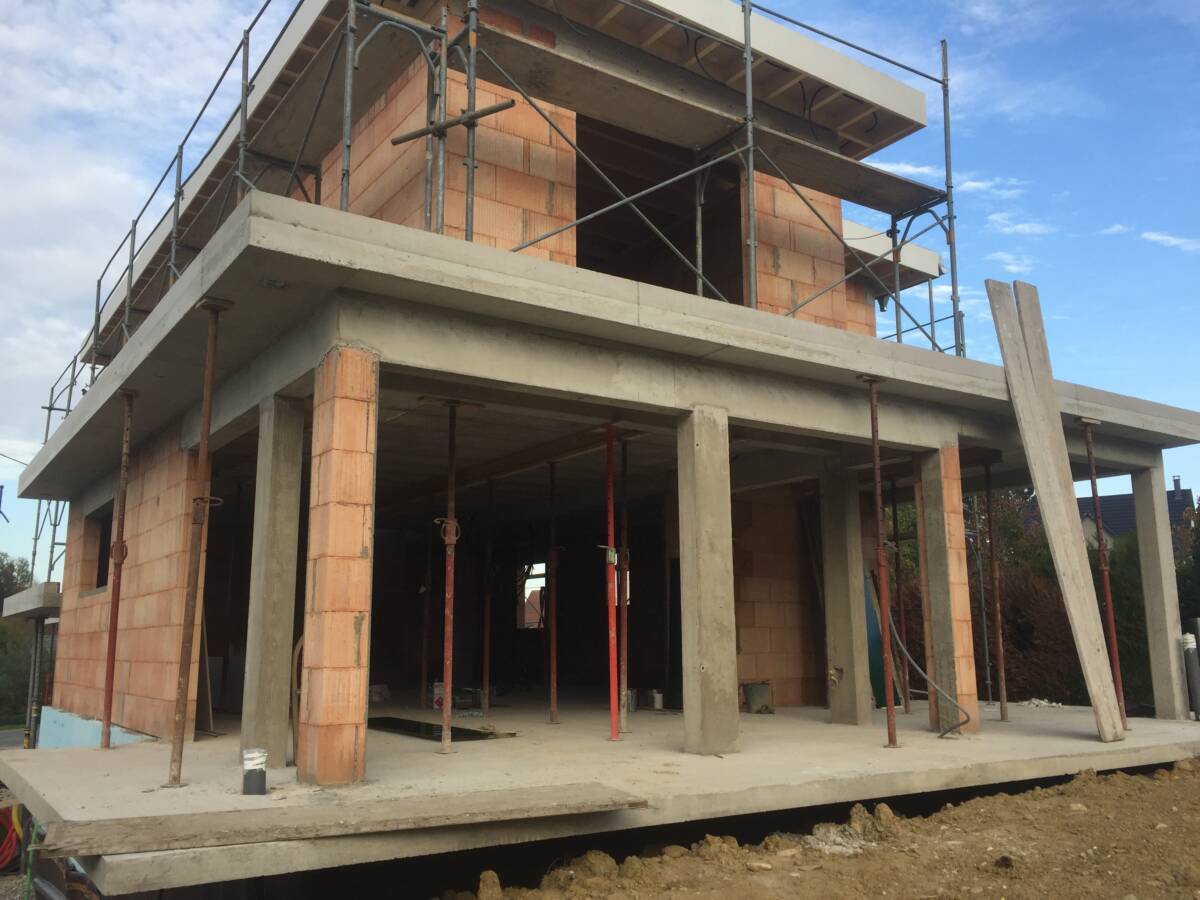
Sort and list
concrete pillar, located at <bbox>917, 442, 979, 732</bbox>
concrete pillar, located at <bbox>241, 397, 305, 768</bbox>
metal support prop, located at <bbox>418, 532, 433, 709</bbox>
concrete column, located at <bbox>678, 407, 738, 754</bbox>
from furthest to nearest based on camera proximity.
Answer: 1. metal support prop, located at <bbox>418, 532, 433, 709</bbox>
2. concrete pillar, located at <bbox>917, 442, 979, 732</bbox>
3. concrete column, located at <bbox>678, 407, 738, 754</bbox>
4. concrete pillar, located at <bbox>241, 397, 305, 768</bbox>

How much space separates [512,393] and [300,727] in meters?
3.08

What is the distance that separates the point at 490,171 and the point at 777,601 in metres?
6.94

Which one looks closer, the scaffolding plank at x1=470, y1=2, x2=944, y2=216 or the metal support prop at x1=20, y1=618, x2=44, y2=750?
the scaffolding plank at x1=470, y1=2, x2=944, y2=216

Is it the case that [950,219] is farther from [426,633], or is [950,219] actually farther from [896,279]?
[426,633]

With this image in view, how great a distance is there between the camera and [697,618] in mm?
7820

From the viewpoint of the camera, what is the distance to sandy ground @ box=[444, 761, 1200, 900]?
534cm

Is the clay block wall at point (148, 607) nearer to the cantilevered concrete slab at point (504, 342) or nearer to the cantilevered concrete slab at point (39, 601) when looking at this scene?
the cantilevered concrete slab at point (504, 342)

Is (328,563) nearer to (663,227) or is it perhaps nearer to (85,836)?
(85,836)

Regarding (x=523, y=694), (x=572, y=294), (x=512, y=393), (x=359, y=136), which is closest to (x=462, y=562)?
(x=523, y=694)

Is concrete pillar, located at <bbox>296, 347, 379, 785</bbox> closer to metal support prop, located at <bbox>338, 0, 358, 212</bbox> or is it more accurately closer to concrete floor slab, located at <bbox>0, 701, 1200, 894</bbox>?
concrete floor slab, located at <bbox>0, 701, 1200, 894</bbox>

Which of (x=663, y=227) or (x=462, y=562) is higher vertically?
(x=663, y=227)

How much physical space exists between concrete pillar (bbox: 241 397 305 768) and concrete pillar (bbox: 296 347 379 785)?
971 millimetres

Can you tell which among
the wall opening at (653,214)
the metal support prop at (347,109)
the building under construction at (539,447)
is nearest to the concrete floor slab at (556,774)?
the building under construction at (539,447)

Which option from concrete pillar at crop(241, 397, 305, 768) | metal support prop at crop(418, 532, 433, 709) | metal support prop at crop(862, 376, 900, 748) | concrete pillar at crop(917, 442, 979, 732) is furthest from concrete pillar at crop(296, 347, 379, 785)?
concrete pillar at crop(917, 442, 979, 732)
